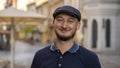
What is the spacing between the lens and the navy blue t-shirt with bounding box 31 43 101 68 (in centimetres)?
280

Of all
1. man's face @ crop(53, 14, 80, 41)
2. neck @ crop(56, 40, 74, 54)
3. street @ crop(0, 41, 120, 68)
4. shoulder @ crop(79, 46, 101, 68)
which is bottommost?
street @ crop(0, 41, 120, 68)

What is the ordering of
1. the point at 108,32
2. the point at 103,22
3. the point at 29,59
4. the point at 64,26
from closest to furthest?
1. the point at 64,26
2. the point at 29,59
3. the point at 108,32
4. the point at 103,22

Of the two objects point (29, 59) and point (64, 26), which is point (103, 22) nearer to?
point (29, 59)

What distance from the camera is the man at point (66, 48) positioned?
9.17 feet

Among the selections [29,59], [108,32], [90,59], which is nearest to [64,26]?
[90,59]

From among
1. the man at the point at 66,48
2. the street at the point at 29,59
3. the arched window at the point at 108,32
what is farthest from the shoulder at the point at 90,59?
the arched window at the point at 108,32

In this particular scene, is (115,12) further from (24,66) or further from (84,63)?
(84,63)

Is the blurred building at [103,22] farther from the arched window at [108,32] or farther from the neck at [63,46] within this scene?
the neck at [63,46]

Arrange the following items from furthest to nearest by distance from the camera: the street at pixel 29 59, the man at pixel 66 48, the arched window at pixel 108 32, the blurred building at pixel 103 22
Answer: the arched window at pixel 108 32
the blurred building at pixel 103 22
the street at pixel 29 59
the man at pixel 66 48

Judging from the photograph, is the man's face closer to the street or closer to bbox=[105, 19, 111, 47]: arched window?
the street

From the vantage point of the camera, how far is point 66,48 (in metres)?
2.82

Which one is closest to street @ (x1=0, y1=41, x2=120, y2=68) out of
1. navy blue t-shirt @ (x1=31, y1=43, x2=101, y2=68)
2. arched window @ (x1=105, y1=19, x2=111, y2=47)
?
arched window @ (x1=105, y1=19, x2=111, y2=47)

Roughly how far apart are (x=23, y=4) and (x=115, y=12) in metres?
14.0

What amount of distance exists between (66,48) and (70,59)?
0.24 ft
